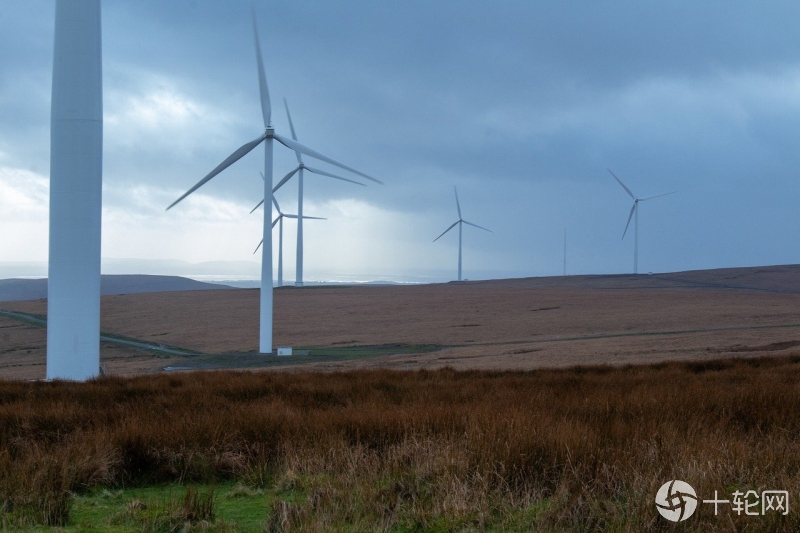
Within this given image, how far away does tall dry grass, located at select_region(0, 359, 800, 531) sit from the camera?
568 cm

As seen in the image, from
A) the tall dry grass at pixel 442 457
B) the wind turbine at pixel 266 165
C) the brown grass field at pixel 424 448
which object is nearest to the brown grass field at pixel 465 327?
the wind turbine at pixel 266 165

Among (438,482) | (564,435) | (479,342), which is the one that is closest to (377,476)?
(438,482)

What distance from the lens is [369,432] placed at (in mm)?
8547

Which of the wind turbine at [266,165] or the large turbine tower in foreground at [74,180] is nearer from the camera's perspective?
the large turbine tower in foreground at [74,180]

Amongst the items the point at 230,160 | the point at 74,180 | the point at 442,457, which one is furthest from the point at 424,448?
A: the point at 230,160

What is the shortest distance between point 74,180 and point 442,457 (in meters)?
18.3

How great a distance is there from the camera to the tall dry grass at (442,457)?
18.6ft

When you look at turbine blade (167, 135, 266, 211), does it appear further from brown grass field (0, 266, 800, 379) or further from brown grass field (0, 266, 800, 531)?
brown grass field (0, 266, 800, 531)

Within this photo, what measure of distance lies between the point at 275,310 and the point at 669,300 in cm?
3875

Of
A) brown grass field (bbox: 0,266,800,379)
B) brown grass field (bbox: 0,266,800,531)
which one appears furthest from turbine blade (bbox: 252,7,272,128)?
brown grass field (bbox: 0,266,800,531)

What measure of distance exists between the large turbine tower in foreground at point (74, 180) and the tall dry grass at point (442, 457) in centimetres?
1148

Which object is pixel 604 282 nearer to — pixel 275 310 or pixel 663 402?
pixel 275 310

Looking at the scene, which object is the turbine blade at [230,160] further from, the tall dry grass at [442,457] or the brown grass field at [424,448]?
the tall dry grass at [442,457]

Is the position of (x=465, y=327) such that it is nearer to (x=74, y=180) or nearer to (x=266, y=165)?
(x=266, y=165)
